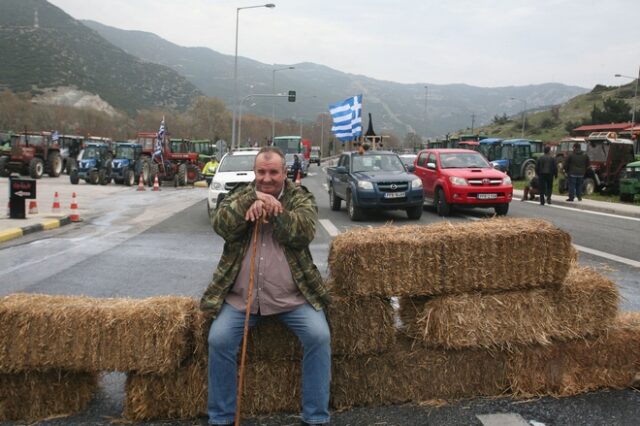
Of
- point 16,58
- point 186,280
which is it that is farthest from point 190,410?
point 16,58

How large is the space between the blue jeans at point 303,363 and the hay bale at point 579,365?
1498mm

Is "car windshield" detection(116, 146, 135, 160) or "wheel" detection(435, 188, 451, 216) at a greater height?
"car windshield" detection(116, 146, 135, 160)

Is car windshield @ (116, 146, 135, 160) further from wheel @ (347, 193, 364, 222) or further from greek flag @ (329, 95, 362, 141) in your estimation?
wheel @ (347, 193, 364, 222)

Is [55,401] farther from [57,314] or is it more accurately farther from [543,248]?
[543,248]

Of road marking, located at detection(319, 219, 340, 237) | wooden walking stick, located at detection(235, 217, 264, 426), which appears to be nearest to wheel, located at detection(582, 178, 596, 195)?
road marking, located at detection(319, 219, 340, 237)

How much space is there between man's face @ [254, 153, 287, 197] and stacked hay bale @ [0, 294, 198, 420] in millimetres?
1019

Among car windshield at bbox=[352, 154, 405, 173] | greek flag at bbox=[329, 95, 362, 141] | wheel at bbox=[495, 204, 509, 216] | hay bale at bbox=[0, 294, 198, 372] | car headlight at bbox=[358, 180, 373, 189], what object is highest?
greek flag at bbox=[329, 95, 362, 141]

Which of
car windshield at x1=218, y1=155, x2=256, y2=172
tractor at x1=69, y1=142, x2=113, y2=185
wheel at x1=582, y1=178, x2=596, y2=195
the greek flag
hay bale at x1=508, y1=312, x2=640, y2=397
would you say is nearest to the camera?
hay bale at x1=508, y1=312, x2=640, y2=397

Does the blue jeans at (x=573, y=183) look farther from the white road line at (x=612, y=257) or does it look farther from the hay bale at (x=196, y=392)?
the hay bale at (x=196, y=392)

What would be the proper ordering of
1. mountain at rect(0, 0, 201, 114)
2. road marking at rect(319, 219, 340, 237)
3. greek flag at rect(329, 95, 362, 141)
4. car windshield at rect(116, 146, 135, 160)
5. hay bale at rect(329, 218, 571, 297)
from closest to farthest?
1. hay bale at rect(329, 218, 571, 297)
2. road marking at rect(319, 219, 340, 237)
3. greek flag at rect(329, 95, 362, 141)
4. car windshield at rect(116, 146, 135, 160)
5. mountain at rect(0, 0, 201, 114)

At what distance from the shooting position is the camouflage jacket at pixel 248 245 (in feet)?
11.4

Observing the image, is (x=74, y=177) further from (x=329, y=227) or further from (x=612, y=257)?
(x=612, y=257)

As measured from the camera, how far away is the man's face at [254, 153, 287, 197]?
143 inches

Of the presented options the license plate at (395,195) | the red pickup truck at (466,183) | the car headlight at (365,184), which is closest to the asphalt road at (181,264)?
the red pickup truck at (466,183)
